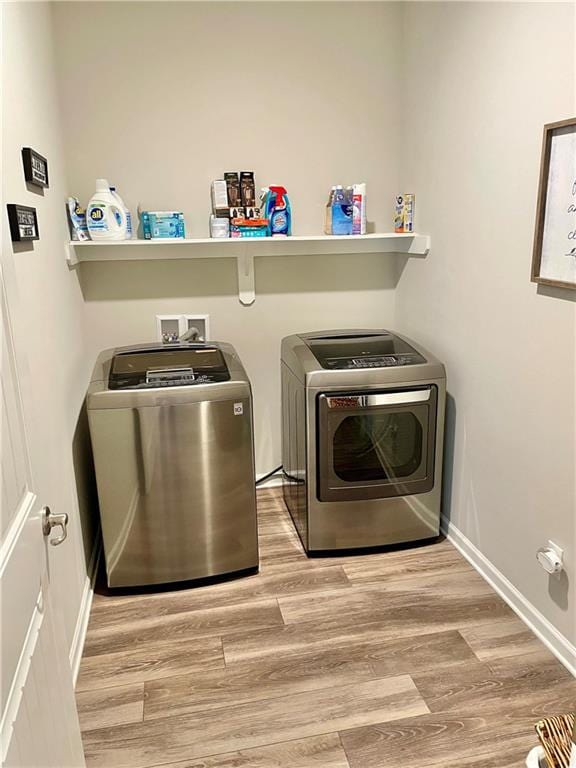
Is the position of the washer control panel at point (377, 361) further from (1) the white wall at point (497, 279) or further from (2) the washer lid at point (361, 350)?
(1) the white wall at point (497, 279)

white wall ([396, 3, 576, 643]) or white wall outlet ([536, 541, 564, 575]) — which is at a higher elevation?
white wall ([396, 3, 576, 643])

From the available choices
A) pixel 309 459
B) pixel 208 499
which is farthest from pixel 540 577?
pixel 208 499

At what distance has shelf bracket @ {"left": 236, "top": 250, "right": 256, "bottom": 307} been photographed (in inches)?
107

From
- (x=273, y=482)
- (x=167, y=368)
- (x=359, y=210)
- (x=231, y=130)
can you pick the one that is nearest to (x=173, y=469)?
(x=167, y=368)

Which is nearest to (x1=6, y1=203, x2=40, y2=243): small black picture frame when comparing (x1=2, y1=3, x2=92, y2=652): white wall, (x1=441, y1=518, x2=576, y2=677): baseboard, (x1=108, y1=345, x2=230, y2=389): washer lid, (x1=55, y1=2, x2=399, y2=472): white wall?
(x1=2, y1=3, x2=92, y2=652): white wall

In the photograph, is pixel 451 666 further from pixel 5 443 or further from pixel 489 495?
pixel 5 443

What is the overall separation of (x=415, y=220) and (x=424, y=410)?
0.90 meters

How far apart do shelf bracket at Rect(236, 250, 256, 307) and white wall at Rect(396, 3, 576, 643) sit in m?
0.77

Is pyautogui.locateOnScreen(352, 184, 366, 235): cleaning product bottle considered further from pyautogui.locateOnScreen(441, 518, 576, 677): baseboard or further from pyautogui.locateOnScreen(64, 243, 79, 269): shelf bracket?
pyautogui.locateOnScreen(441, 518, 576, 677): baseboard

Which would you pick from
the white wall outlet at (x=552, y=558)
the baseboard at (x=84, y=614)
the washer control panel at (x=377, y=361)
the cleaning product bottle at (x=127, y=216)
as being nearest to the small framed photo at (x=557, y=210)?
the washer control panel at (x=377, y=361)

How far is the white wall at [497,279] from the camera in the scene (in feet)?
5.78

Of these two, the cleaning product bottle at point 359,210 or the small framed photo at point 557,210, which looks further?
the cleaning product bottle at point 359,210

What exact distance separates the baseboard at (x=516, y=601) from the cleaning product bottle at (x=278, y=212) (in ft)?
4.81

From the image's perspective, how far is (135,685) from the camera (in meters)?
1.81
